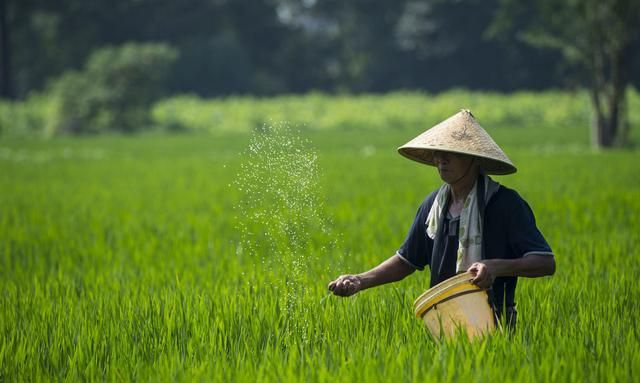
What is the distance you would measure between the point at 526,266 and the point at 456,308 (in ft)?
0.82

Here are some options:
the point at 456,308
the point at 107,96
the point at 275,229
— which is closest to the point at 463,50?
the point at 107,96

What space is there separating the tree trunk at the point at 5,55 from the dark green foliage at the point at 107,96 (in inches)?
490

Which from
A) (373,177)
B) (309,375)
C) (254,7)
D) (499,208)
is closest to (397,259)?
(499,208)

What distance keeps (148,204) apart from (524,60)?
3460cm

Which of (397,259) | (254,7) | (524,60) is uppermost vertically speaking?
(254,7)

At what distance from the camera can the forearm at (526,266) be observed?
2.82 meters

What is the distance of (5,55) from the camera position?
42156mm

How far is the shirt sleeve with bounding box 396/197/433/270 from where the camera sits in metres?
3.15

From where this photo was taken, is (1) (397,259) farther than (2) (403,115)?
No

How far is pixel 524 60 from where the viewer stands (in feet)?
139

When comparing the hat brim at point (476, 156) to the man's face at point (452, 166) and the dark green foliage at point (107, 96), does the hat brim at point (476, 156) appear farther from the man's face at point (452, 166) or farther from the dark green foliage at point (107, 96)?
the dark green foliage at point (107, 96)

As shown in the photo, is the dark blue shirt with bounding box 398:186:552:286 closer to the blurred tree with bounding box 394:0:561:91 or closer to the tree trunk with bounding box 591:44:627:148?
the tree trunk with bounding box 591:44:627:148

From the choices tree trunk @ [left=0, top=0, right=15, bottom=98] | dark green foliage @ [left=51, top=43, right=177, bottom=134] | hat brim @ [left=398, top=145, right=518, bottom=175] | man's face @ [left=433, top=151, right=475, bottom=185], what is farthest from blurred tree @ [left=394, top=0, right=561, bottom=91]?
man's face @ [left=433, top=151, right=475, bottom=185]

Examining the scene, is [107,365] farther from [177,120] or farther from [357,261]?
[177,120]
